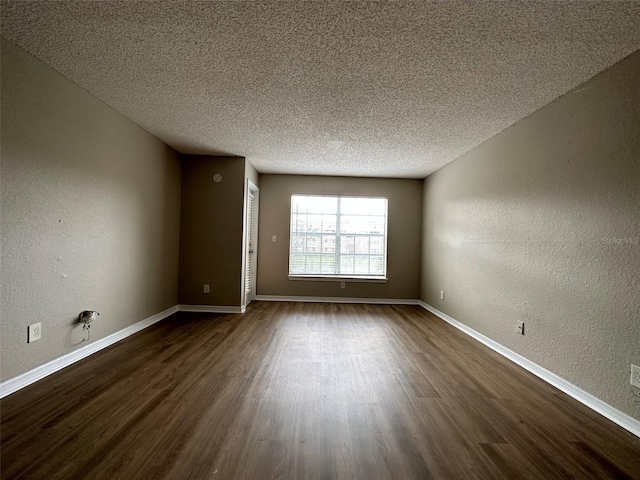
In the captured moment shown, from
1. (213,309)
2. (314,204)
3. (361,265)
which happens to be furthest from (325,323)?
(314,204)

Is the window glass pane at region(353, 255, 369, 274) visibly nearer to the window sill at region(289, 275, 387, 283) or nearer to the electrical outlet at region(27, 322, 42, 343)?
the window sill at region(289, 275, 387, 283)

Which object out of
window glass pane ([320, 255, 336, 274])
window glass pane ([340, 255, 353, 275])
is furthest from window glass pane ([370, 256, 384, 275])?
window glass pane ([320, 255, 336, 274])

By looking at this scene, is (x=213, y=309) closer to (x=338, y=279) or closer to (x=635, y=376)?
(x=338, y=279)

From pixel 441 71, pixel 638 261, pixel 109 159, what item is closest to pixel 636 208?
pixel 638 261

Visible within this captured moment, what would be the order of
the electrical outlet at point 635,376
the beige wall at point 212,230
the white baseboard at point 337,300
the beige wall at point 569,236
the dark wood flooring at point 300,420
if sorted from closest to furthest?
the dark wood flooring at point 300,420
the electrical outlet at point 635,376
the beige wall at point 569,236
the beige wall at point 212,230
the white baseboard at point 337,300

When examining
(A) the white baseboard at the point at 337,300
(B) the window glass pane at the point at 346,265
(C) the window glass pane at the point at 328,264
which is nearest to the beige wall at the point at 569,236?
(A) the white baseboard at the point at 337,300

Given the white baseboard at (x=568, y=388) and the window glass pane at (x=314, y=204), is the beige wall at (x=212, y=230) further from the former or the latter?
the white baseboard at (x=568, y=388)

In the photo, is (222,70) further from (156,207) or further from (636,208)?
(636,208)

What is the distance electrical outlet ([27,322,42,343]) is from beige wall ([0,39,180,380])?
0.11 ft

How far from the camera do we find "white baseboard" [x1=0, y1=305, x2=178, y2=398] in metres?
2.08

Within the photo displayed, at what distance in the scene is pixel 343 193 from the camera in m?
5.79

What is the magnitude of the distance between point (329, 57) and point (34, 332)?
111 inches

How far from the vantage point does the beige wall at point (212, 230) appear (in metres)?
4.66

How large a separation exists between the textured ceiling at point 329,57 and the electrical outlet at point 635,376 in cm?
192
